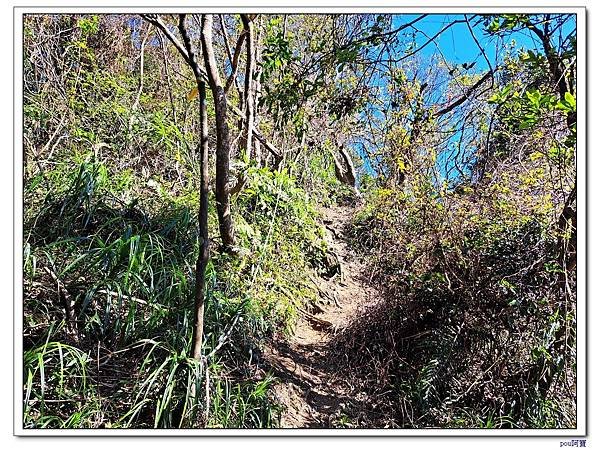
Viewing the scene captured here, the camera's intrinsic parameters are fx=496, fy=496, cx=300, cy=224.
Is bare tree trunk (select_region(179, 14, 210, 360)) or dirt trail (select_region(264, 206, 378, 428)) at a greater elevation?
bare tree trunk (select_region(179, 14, 210, 360))

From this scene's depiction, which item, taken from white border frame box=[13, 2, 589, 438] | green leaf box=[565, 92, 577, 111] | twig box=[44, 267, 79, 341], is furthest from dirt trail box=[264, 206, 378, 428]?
green leaf box=[565, 92, 577, 111]

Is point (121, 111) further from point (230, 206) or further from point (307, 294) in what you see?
point (307, 294)

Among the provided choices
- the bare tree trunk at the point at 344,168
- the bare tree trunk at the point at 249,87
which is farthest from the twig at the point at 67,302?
the bare tree trunk at the point at 344,168

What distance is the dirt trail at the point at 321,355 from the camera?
208 cm

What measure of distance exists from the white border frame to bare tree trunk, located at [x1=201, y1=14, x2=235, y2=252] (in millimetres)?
371

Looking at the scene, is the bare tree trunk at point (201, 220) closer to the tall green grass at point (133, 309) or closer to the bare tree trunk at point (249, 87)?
the tall green grass at point (133, 309)

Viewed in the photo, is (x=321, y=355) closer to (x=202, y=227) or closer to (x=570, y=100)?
(x=202, y=227)

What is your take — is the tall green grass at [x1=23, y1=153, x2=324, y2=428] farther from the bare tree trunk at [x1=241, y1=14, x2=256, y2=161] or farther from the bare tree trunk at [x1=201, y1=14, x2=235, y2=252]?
the bare tree trunk at [x1=241, y1=14, x2=256, y2=161]

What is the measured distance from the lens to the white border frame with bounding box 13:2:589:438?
1.52m

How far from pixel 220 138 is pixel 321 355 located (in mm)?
1215

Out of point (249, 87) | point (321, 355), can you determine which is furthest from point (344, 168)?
point (321, 355)
